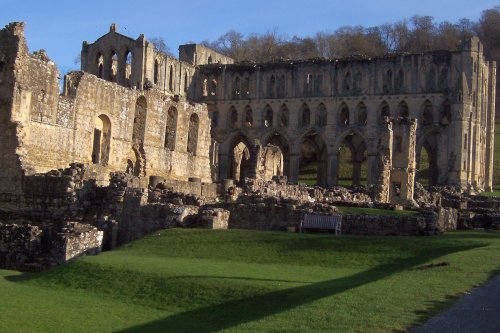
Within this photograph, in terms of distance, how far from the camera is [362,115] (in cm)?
7031

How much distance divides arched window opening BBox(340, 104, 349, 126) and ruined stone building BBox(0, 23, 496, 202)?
15 centimetres

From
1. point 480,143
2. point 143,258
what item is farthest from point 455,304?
point 480,143

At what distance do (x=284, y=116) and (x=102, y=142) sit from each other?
110 ft

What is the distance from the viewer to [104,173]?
35312mm

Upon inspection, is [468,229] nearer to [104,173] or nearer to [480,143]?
[104,173]

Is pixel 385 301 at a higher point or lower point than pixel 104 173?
lower

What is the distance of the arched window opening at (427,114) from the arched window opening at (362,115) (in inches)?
197

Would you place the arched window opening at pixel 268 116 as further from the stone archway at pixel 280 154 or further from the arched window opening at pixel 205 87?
the arched window opening at pixel 205 87

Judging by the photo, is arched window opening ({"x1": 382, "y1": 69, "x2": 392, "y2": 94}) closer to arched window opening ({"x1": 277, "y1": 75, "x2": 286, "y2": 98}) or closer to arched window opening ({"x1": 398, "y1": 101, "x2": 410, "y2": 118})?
arched window opening ({"x1": 398, "y1": 101, "x2": 410, "y2": 118})

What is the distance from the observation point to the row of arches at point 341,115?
6538cm

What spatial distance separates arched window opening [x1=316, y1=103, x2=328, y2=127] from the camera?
69250 mm

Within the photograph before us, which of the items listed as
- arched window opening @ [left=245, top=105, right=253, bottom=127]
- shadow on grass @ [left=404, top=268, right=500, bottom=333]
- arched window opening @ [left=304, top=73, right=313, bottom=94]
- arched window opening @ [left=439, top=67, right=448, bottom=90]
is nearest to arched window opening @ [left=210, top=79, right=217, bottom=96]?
arched window opening @ [left=245, top=105, right=253, bottom=127]

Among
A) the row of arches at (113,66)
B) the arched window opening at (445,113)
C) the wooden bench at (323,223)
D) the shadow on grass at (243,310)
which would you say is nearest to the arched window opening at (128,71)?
the row of arches at (113,66)

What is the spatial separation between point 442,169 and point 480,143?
5890mm
